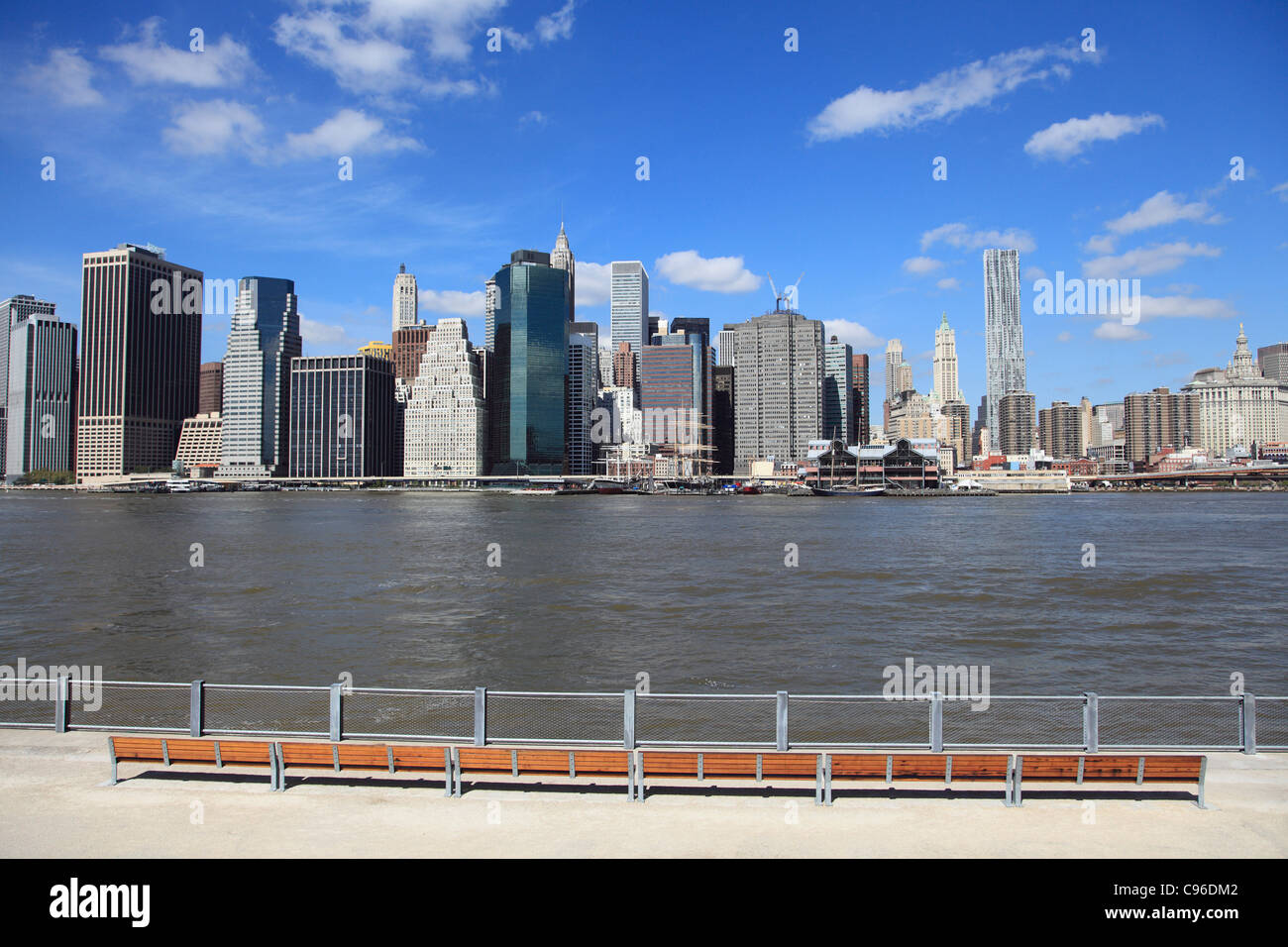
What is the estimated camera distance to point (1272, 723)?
19.2 m

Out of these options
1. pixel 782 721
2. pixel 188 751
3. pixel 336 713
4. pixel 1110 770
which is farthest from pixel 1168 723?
pixel 188 751

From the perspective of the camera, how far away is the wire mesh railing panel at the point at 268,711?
1889 centimetres

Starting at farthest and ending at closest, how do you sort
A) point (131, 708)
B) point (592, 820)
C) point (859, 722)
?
point (131, 708) → point (859, 722) → point (592, 820)

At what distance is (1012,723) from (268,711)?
57.7ft

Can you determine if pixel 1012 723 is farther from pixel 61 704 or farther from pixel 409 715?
pixel 61 704

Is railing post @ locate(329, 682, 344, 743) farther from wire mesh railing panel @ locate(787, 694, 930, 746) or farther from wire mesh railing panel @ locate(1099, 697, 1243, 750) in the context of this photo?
wire mesh railing panel @ locate(1099, 697, 1243, 750)

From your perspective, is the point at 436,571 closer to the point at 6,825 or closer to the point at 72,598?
the point at 72,598

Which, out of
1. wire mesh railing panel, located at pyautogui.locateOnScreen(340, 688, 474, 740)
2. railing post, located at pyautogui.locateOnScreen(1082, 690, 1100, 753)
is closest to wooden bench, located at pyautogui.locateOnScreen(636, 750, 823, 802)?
railing post, located at pyautogui.locateOnScreen(1082, 690, 1100, 753)

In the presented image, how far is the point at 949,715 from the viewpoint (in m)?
19.5

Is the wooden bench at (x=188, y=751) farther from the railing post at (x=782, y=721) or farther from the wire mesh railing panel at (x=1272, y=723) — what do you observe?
the wire mesh railing panel at (x=1272, y=723)

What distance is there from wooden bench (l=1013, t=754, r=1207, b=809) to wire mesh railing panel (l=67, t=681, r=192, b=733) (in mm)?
16509

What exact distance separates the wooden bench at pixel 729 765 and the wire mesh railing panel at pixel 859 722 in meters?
5.82

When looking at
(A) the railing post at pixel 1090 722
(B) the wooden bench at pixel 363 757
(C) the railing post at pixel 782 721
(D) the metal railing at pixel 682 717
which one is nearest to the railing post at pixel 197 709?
(B) the wooden bench at pixel 363 757
